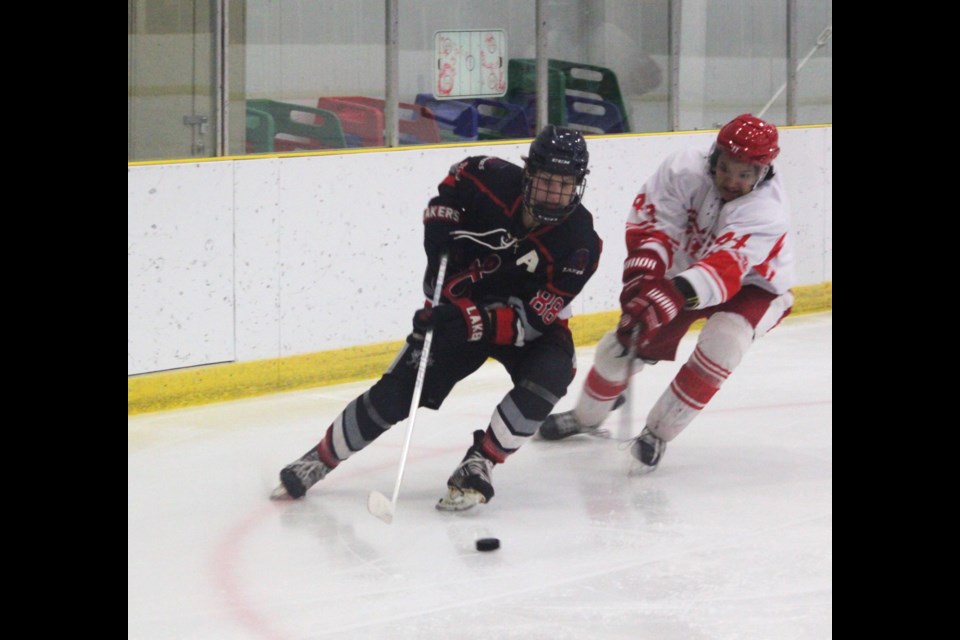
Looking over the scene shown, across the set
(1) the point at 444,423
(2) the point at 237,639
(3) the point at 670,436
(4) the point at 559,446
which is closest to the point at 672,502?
(3) the point at 670,436

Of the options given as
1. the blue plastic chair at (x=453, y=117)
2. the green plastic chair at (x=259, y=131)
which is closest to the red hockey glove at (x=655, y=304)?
the green plastic chair at (x=259, y=131)

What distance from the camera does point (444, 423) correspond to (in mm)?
4719

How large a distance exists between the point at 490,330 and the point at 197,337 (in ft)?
5.07

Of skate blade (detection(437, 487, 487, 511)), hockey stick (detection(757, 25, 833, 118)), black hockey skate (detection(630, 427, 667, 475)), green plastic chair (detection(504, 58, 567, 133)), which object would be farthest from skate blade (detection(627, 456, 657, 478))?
hockey stick (detection(757, 25, 833, 118))

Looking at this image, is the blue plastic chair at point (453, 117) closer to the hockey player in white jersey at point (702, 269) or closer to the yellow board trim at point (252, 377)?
the yellow board trim at point (252, 377)

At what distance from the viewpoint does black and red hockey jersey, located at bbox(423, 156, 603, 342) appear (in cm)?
361

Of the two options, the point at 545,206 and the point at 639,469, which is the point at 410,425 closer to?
the point at 545,206

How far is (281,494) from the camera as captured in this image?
3771 millimetres

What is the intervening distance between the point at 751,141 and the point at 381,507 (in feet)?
4.45

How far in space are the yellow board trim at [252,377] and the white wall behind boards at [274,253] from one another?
0.10 ft

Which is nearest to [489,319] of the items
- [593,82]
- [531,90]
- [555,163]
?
[555,163]

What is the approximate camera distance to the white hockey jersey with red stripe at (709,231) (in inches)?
152
